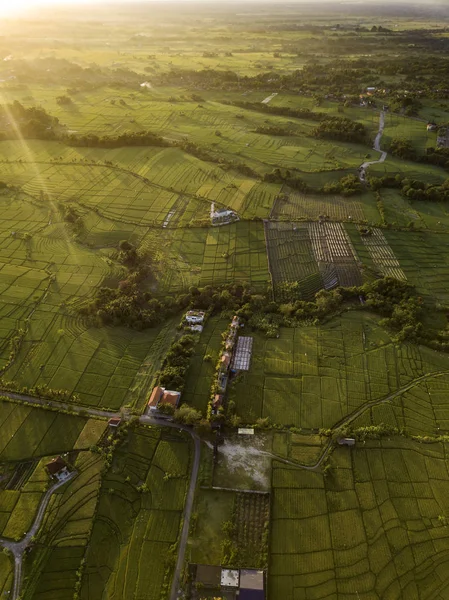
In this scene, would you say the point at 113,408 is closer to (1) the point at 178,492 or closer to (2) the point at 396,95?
(1) the point at 178,492

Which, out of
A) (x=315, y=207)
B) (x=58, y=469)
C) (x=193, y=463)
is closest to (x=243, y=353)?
(x=193, y=463)

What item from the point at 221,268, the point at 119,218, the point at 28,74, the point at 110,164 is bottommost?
the point at 221,268

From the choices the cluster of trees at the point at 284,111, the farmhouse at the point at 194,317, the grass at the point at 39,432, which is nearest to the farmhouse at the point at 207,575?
the grass at the point at 39,432

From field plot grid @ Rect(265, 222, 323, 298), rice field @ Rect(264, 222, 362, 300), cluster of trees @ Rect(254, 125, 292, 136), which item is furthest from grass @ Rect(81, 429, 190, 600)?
cluster of trees @ Rect(254, 125, 292, 136)

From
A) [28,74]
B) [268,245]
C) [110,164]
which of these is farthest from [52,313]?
[28,74]

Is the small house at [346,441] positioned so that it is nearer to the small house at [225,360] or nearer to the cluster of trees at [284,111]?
the small house at [225,360]

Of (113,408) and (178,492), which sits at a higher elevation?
(113,408)

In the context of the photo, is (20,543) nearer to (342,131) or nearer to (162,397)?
(162,397)
